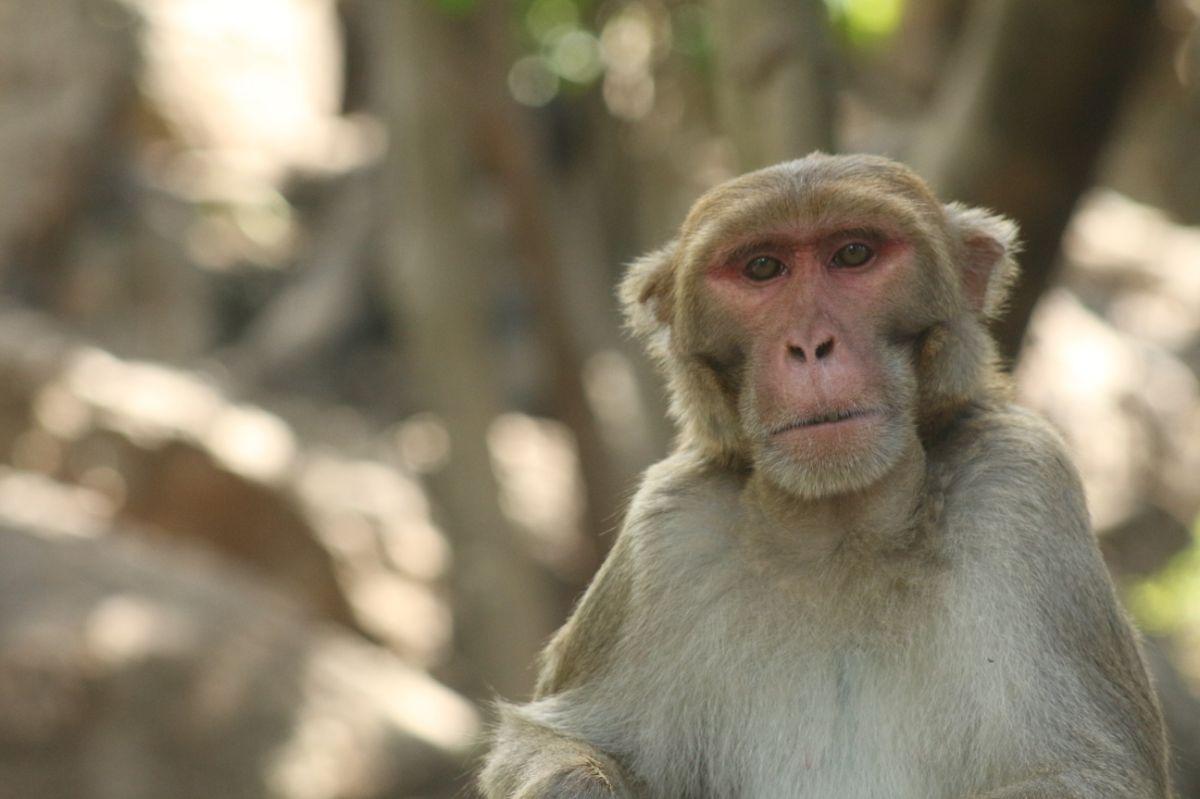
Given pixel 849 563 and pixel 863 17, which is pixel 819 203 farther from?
pixel 863 17

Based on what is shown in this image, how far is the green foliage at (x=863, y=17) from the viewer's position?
8648 millimetres

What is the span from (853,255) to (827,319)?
20 cm

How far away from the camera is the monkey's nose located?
4.10 metres

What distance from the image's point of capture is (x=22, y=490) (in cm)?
1208

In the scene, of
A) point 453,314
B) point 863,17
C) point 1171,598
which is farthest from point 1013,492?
point 1171,598

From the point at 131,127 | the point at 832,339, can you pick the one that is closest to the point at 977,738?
the point at 832,339

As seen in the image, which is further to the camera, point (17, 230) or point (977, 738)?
point (17, 230)

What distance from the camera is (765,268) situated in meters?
4.28

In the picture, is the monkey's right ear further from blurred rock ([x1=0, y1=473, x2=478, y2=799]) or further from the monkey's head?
blurred rock ([x1=0, y1=473, x2=478, y2=799])

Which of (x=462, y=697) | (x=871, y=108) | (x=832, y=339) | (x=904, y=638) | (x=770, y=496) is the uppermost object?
(x=871, y=108)

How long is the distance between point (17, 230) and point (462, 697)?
21.8 ft

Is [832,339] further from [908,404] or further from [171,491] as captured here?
[171,491]

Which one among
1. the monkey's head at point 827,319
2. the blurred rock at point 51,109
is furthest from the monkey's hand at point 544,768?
the blurred rock at point 51,109

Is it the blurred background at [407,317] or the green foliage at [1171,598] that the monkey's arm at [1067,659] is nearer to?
the blurred background at [407,317]
